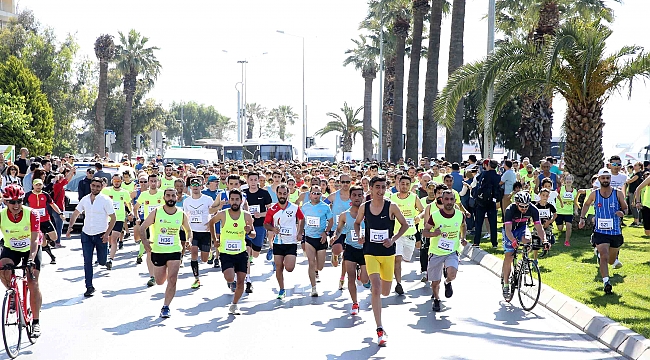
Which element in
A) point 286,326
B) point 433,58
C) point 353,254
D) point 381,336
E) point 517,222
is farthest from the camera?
point 433,58

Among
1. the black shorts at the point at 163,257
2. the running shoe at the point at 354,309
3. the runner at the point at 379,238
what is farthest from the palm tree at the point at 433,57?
the runner at the point at 379,238

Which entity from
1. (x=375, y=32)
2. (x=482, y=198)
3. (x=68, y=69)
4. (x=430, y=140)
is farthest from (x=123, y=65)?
(x=482, y=198)

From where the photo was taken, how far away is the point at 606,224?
11961mm

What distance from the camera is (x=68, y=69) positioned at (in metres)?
66.6

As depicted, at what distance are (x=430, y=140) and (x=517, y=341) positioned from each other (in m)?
27.5

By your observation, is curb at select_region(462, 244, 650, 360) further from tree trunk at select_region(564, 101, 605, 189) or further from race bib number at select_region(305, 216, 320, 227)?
tree trunk at select_region(564, 101, 605, 189)

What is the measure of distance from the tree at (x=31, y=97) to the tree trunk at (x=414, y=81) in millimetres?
22787

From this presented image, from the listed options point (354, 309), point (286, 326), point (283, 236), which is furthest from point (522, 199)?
point (286, 326)

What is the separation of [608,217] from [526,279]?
1764 mm

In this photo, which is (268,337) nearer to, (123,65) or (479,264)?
(479,264)

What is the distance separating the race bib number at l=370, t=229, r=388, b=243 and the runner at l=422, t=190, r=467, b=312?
1889 millimetres

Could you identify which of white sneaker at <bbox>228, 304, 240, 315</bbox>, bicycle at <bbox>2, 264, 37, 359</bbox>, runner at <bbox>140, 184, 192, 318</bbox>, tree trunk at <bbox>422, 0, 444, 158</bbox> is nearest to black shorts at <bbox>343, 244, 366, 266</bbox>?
white sneaker at <bbox>228, 304, 240, 315</bbox>

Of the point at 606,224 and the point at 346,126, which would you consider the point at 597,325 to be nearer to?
the point at 606,224

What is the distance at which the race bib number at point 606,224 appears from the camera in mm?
11938
